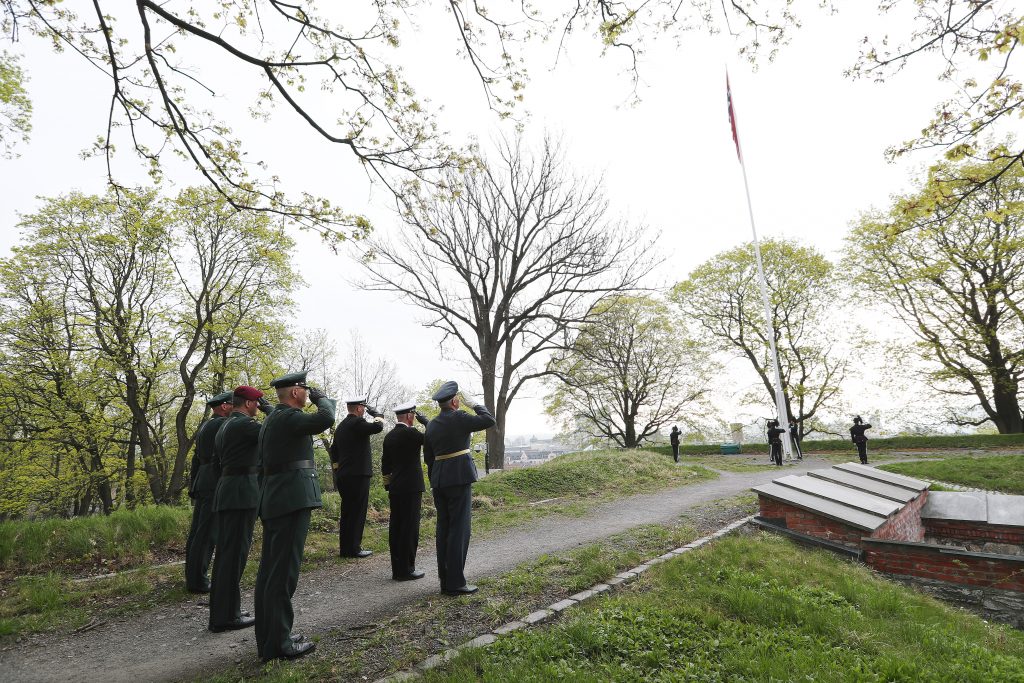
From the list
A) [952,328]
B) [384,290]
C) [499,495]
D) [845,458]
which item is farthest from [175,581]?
[952,328]

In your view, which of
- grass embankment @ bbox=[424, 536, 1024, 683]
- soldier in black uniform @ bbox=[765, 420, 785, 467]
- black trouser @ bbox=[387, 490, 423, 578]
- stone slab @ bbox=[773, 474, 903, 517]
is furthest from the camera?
soldier in black uniform @ bbox=[765, 420, 785, 467]

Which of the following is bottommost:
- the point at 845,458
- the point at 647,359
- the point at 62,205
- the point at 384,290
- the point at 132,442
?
the point at 845,458

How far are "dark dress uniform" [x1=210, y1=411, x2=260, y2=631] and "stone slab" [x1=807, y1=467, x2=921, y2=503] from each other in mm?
8196

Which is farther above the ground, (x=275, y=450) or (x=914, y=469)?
(x=275, y=450)

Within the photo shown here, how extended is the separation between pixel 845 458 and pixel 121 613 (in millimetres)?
22329

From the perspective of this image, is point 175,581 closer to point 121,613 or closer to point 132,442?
point 121,613

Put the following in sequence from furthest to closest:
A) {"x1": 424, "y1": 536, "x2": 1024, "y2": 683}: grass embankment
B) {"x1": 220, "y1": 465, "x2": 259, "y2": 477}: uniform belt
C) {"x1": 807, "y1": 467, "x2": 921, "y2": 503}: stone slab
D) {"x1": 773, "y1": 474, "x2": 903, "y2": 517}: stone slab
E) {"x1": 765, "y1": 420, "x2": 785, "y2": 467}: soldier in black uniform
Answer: {"x1": 765, "y1": 420, "x2": 785, "y2": 467}: soldier in black uniform, {"x1": 807, "y1": 467, "x2": 921, "y2": 503}: stone slab, {"x1": 773, "y1": 474, "x2": 903, "y2": 517}: stone slab, {"x1": 220, "y1": 465, "x2": 259, "y2": 477}: uniform belt, {"x1": 424, "y1": 536, "x2": 1024, "y2": 683}: grass embankment

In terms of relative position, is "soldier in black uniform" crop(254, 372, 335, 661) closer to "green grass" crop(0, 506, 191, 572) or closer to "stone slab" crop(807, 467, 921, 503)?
"green grass" crop(0, 506, 191, 572)

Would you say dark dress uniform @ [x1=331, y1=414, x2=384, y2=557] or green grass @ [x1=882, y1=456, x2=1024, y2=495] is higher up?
dark dress uniform @ [x1=331, y1=414, x2=384, y2=557]

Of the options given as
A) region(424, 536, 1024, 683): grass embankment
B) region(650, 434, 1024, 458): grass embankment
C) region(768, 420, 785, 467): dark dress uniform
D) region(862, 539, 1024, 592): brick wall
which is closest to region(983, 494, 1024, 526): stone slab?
region(862, 539, 1024, 592): brick wall

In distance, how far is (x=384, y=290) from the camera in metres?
17.6

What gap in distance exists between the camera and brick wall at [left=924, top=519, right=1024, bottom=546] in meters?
6.47

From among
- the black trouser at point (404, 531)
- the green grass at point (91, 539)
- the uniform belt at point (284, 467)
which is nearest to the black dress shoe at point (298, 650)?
the uniform belt at point (284, 467)

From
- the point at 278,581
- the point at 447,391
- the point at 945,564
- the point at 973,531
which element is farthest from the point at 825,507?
the point at 278,581
